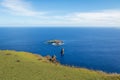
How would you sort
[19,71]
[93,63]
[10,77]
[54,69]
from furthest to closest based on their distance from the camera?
1. [93,63]
2. [54,69]
3. [19,71]
4. [10,77]

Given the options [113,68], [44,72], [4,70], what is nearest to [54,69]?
[44,72]

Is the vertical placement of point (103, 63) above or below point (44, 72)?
below

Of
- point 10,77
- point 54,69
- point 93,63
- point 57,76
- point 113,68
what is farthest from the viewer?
point 93,63

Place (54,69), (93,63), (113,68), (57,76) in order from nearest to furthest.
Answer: (57,76)
(54,69)
(113,68)
(93,63)

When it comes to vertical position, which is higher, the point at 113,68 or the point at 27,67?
the point at 27,67

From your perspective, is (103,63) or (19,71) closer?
(19,71)

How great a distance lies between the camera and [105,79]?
30.9 meters

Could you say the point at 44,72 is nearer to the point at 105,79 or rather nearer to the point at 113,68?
the point at 105,79

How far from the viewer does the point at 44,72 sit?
33469mm

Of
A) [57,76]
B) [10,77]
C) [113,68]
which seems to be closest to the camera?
[10,77]

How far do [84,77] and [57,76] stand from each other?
4685 mm

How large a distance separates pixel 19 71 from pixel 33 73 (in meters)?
2.75

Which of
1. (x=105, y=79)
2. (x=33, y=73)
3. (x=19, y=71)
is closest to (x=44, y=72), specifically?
(x=33, y=73)

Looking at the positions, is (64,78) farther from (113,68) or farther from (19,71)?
(113,68)
